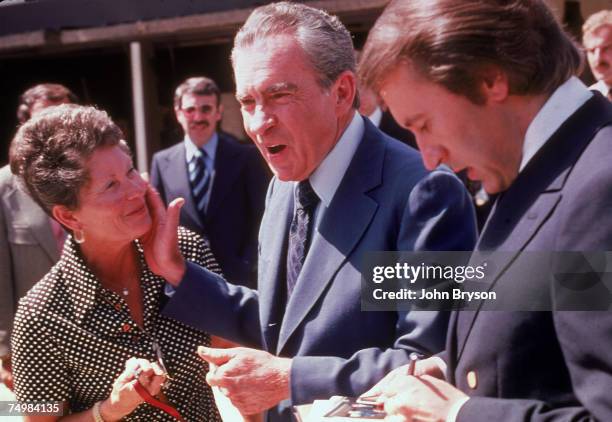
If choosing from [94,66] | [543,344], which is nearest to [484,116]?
[543,344]

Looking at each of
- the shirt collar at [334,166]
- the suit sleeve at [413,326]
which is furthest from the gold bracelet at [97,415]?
the shirt collar at [334,166]

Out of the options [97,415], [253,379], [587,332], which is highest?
[587,332]

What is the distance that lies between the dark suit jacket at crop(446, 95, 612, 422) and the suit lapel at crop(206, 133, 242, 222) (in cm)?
401

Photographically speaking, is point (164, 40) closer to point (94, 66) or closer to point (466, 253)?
point (94, 66)

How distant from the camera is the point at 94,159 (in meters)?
2.18

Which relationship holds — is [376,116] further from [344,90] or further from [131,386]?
[131,386]

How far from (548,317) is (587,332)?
10 centimetres

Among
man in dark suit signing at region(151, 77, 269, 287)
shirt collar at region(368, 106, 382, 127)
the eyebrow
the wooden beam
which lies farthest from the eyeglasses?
the eyebrow

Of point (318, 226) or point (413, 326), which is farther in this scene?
point (318, 226)

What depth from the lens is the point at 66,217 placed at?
223 centimetres

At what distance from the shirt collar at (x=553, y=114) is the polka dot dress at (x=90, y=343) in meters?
1.25

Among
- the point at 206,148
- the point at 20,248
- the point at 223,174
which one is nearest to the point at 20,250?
the point at 20,248

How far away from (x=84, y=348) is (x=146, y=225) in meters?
0.38

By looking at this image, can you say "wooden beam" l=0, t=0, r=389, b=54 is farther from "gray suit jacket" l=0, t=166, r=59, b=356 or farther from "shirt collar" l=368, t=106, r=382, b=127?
"gray suit jacket" l=0, t=166, r=59, b=356
